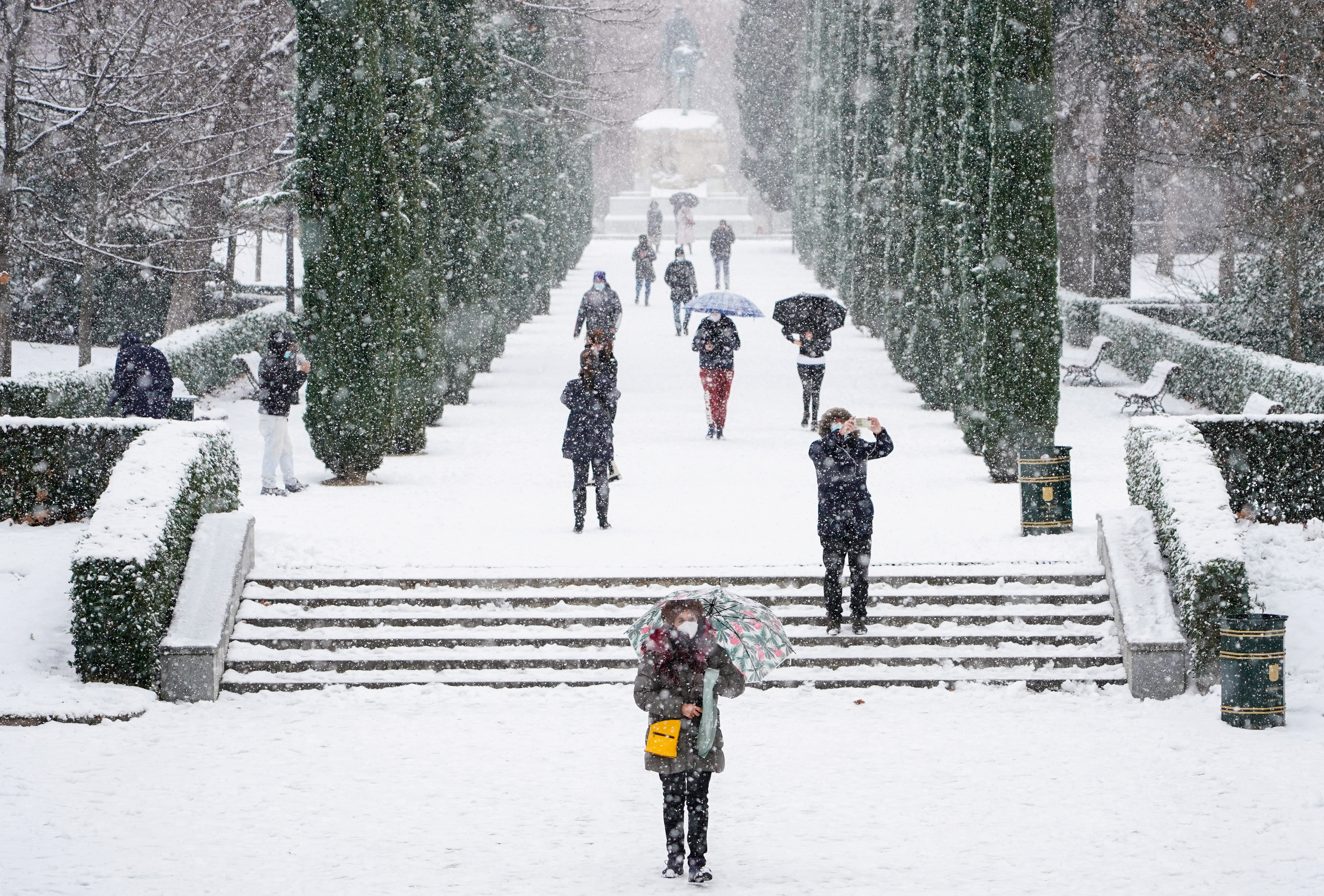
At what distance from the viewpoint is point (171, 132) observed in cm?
2834

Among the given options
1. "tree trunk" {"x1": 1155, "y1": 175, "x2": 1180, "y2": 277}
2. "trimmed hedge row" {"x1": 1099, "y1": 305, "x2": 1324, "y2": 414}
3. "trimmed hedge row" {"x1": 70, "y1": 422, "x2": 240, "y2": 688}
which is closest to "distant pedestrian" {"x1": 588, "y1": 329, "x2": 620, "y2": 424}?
"trimmed hedge row" {"x1": 70, "y1": 422, "x2": 240, "y2": 688}

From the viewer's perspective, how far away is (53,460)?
50.6ft

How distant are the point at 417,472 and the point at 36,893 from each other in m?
11.2

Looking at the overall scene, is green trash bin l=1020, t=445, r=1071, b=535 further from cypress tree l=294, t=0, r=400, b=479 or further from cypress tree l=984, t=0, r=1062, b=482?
cypress tree l=294, t=0, r=400, b=479

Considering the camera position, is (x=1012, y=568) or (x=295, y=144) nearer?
(x=1012, y=568)

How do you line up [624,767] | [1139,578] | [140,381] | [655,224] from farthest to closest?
[655,224] < [140,381] < [1139,578] < [624,767]

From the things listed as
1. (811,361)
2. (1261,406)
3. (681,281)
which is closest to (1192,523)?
(1261,406)

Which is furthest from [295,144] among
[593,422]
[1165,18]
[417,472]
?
[1165,18]

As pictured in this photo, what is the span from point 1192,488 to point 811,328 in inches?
331

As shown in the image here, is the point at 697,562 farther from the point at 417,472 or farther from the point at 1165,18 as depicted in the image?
the point at 1165,18

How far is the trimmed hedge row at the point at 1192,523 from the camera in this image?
11.6 metres

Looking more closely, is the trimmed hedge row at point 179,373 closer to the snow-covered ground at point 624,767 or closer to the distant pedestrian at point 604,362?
the snow-covered ground at point 624,767

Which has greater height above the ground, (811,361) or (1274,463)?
(811,361)

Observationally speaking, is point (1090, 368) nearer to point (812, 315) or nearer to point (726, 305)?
point (812, 315)
